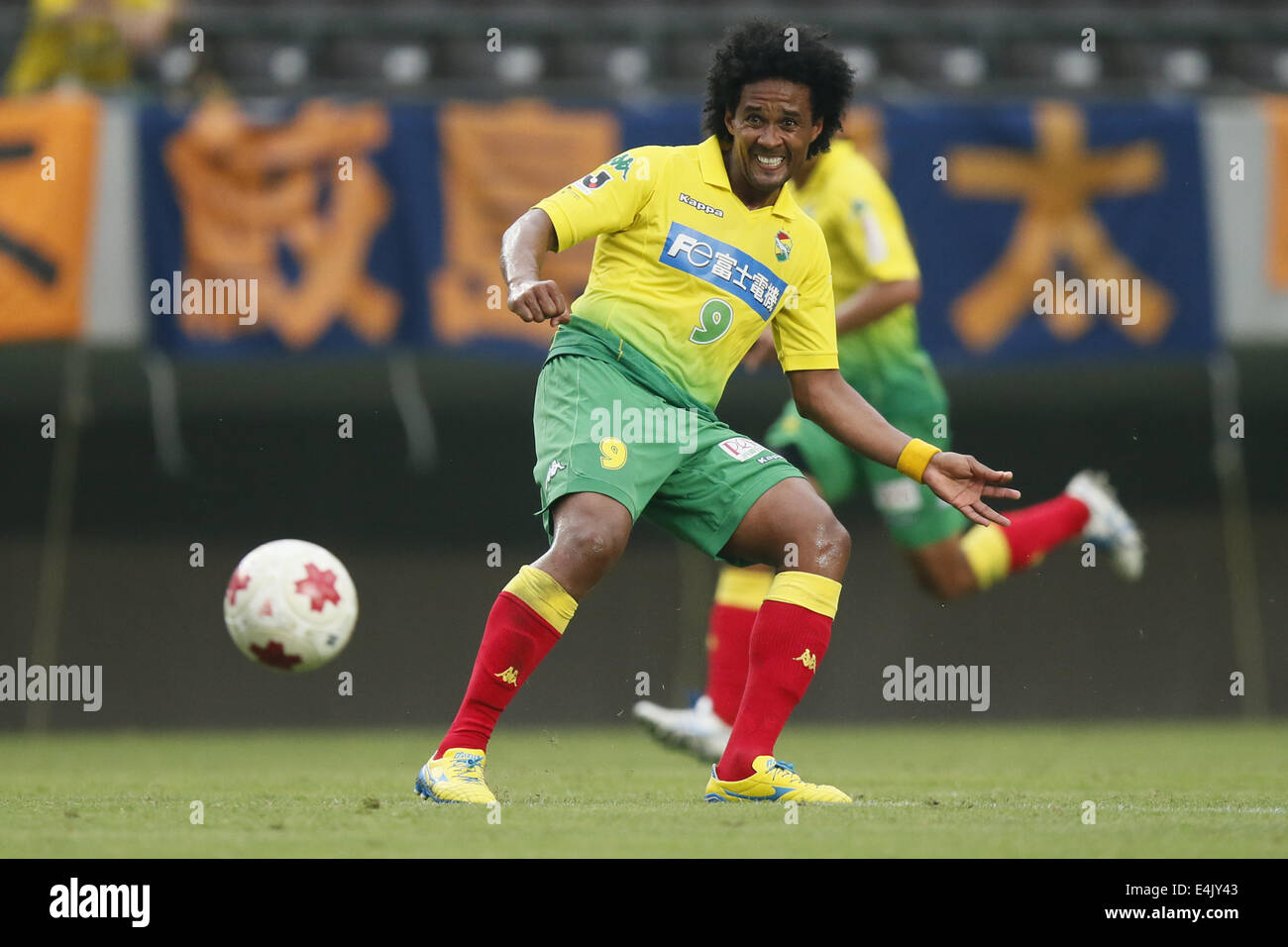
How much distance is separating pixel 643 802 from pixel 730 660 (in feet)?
4.75

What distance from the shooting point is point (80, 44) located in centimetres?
1055

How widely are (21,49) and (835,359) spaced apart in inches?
294

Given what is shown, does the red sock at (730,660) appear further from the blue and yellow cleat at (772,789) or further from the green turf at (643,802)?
the blue and yellow cleat at (772,789)

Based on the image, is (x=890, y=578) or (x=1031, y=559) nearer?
(x=1031, y=559)

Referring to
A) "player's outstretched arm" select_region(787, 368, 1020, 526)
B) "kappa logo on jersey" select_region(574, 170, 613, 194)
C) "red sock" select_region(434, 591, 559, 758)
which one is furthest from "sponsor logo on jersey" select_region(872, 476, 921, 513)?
"red sock" select_region(434, 591, 559, 758)

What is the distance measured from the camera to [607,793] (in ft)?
17.4

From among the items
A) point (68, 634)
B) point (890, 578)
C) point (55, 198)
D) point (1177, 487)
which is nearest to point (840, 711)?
point (890, 578)

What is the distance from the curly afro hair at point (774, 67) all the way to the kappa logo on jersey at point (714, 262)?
0.33 meters

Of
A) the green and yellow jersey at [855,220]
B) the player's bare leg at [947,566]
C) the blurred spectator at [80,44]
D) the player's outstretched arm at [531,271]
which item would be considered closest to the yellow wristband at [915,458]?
the player's outstretched arm at [531,271]

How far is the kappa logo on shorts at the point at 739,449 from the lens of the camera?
496 cm

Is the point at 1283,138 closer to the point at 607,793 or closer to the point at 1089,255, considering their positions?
the point at 1089,255

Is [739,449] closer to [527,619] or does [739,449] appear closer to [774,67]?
[527,619]

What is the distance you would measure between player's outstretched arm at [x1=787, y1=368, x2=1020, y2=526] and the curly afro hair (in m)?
0.74

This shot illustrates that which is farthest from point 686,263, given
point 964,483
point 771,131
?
point 964,483
